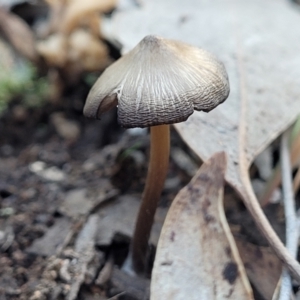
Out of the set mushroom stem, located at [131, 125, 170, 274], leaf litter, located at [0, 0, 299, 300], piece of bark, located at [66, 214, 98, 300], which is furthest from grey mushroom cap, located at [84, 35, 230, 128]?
piece of bark, located at [66, 214, 98, 300]

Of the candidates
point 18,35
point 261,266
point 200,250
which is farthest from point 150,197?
point 18,35

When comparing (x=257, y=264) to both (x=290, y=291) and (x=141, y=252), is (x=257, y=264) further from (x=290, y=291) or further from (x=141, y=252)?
(x=141, y=252)

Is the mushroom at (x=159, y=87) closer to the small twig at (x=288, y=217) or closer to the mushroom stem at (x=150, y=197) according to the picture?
the mushroom stem at (x=150, y=197)

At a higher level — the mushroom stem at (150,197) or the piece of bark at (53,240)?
the mushroom stem at (150,197)

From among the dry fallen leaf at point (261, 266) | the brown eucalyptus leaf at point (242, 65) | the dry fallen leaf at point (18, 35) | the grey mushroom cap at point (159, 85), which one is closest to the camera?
the grey mushroom cap at point (159, 85)

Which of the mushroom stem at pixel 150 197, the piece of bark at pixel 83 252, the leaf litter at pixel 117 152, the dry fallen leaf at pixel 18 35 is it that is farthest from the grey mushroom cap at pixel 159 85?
the dry fallen leaf at pixel 18 35

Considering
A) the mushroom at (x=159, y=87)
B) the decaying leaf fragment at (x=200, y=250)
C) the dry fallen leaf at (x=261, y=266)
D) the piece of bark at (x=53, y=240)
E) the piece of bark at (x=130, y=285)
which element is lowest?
the piece of bark at (x=130, y=285)
